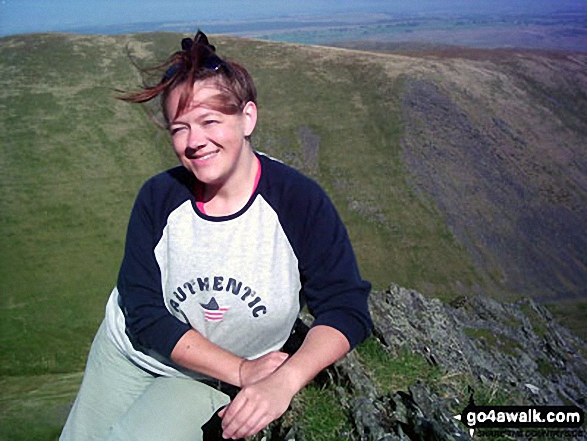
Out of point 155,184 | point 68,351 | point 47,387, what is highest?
point 155,184

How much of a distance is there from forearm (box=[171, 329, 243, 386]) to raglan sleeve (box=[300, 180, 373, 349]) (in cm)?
65

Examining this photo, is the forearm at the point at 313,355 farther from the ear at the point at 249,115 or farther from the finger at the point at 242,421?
the ear at the point at 249,115

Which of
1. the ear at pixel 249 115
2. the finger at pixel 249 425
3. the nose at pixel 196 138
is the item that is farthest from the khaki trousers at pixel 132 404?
the ear at pixel 249 115

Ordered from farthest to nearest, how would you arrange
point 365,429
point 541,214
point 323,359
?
1. point 541,214
2. point 365,429
3. point 323,359

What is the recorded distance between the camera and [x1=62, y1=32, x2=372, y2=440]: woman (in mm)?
3918

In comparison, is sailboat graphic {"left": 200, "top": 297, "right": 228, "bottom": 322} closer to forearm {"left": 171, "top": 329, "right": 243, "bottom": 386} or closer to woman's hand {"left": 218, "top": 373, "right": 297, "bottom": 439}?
forearm {"left": 171, "top": 329, "right": 243, "bottom": 386}

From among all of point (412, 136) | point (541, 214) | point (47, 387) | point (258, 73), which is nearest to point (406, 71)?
point (412, 136)

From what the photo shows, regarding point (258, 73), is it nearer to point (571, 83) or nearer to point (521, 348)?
point (571, 83)

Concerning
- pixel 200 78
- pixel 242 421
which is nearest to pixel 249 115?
pixel 200 78

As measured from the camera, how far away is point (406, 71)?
7356 cm

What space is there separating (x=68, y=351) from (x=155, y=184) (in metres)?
28.9

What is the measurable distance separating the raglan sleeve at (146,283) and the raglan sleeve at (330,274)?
3.18ft

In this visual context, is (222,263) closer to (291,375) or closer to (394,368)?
(291,375)

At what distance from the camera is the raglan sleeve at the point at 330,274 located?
4.08 meters
